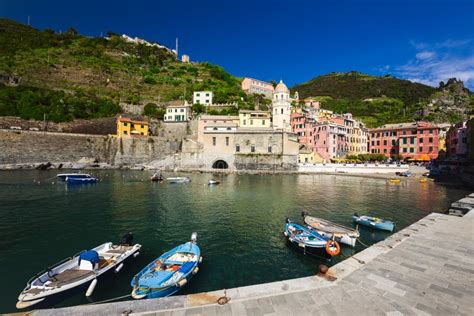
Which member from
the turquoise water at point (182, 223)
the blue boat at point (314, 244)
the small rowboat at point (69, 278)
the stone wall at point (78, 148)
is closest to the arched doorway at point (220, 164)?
the stone wall at point (78, 148)

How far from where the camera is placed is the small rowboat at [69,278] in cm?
→ 720

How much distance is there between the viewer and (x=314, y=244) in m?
11.4

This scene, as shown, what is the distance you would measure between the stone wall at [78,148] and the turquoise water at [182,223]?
2364 cm

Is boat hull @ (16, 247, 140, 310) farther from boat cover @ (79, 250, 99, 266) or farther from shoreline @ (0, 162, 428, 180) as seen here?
shoreline @ (0, 162, 428, 180)

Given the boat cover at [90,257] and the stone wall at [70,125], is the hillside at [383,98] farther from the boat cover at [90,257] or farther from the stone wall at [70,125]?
the boat cover at [90,257]

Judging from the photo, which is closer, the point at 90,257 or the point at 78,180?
the point at 90,257

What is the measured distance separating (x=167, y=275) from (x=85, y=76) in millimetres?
89115

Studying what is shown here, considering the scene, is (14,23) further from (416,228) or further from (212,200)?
(416,228)

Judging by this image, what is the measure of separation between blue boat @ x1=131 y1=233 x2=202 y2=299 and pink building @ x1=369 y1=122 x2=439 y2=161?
6376 cm

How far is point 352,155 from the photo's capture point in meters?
57.7

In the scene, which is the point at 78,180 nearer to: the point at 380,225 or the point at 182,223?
the point at 182,223

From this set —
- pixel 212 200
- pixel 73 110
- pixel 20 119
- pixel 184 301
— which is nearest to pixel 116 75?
pixel 73 110

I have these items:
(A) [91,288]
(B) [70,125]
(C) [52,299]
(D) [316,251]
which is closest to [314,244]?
(D) [316,251]

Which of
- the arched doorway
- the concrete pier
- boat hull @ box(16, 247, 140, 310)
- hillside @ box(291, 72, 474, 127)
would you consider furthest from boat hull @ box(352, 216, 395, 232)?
hillside @ box(291, 72, 474, 127)
